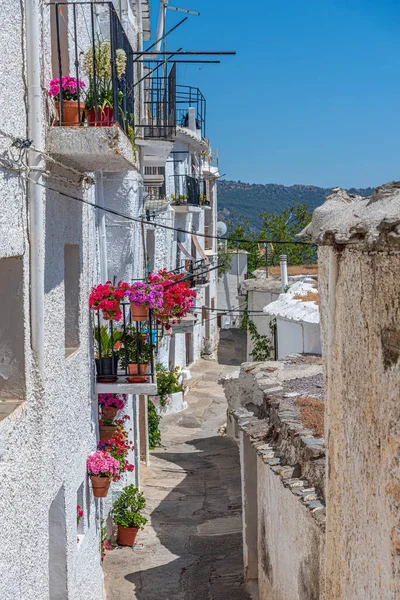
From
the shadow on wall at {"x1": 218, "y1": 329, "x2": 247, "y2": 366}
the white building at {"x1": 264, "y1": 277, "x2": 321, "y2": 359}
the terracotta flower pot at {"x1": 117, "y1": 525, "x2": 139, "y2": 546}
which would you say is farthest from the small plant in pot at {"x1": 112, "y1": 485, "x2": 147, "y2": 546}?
the shadow on wall at {"x1": 218, "y1": 329, "x2": 247, "y2": 366}

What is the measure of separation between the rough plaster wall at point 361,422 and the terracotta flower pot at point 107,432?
593 cm

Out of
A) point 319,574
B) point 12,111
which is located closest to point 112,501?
point 319,574

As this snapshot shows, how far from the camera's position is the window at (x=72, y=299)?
374 inches

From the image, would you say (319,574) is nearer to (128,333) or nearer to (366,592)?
(366,592)

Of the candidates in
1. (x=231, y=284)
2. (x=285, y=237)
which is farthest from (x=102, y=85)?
(x=285, y=237)

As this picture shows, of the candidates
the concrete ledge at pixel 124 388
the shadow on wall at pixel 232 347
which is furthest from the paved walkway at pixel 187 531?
the shadow on wall at pixel 232 347

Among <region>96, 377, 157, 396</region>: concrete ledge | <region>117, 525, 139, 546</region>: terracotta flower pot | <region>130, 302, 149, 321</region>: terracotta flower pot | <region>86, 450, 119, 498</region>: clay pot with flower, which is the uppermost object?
<region>130, 302, 149, 321</region>: terracotta flower pot

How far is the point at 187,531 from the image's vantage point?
1395 cm

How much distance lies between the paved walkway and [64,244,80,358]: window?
3761 mm

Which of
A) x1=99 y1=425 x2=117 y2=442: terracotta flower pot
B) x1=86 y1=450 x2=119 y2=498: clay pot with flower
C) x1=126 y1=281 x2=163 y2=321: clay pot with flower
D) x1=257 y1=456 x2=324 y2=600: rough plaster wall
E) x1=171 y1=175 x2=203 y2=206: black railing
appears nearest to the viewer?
x1=257 y1=456 x2=324 y2=600: rough plaster wall

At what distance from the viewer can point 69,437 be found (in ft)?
28.7

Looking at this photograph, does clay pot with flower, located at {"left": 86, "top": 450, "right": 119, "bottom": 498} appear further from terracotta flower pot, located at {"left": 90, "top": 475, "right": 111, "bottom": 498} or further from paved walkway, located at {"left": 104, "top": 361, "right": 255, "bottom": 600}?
paved walkway, located at {"left": 104, "top": 361, "right": 255, "bottom": 600}

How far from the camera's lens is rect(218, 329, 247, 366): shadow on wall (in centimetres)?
3766

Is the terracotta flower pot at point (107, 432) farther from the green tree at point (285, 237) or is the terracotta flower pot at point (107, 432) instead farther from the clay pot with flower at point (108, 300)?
the green tree at point (285, 237)
